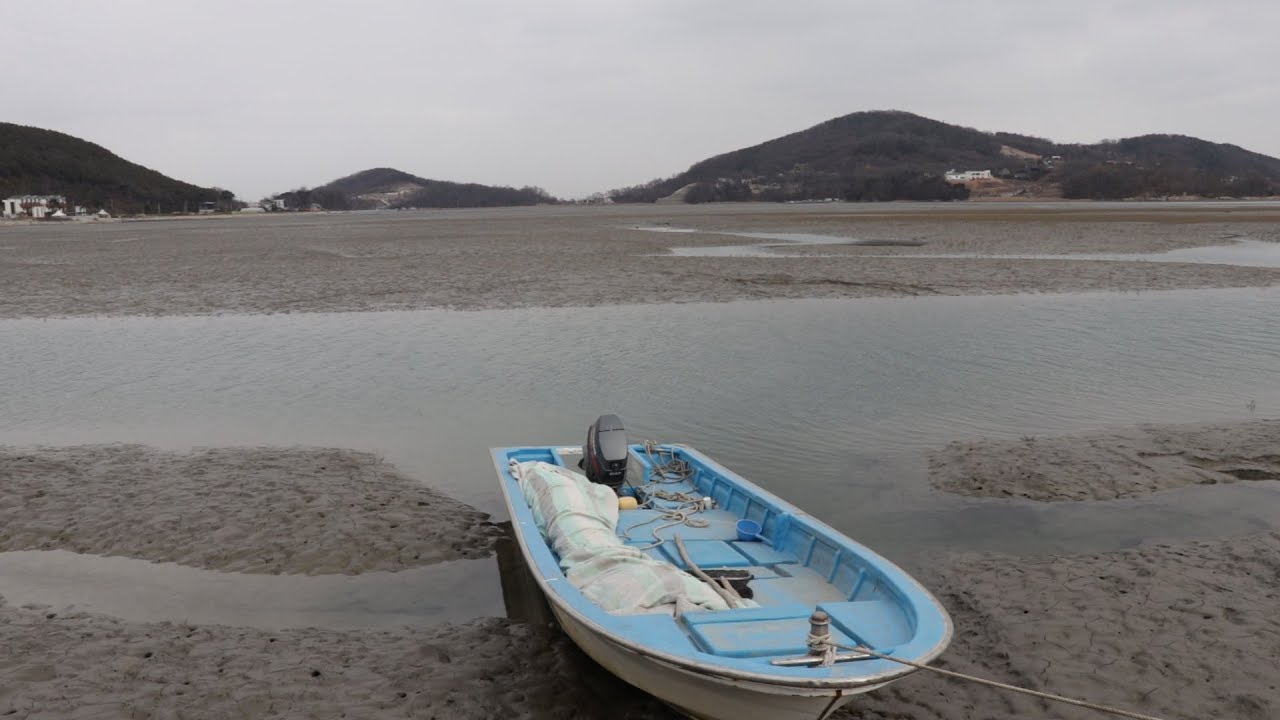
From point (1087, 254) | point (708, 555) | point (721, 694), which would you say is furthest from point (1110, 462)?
point (1087, 254)

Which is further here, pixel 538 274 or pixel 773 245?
pixel 773 245

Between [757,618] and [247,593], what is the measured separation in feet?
15.0

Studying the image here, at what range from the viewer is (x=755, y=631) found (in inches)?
200

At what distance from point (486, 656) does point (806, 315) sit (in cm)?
1644

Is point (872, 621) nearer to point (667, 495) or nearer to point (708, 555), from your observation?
point (708, 555)

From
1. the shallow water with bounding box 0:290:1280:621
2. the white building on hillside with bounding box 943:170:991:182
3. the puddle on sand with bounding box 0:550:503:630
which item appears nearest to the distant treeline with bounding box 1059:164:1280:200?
the white building on hillside with bounding box 943:170:991:182

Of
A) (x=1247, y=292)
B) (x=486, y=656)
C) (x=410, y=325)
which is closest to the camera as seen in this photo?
(x=486, y=656)

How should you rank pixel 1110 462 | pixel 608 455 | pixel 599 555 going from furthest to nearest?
pixel 1110 462 < pixel 608 455 < pixel 599 555

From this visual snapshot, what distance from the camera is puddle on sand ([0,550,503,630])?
6.87 meters

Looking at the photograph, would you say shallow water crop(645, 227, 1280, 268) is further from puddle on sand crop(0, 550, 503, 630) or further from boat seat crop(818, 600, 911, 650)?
boat seat crop(818, 600, 911, 650)

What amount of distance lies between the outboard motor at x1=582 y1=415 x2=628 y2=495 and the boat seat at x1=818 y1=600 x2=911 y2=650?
3.51 metres

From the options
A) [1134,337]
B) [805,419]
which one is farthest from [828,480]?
[1134,337]

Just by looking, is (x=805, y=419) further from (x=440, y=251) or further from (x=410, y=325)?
(x=440, y=251)

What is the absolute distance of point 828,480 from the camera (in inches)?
392
